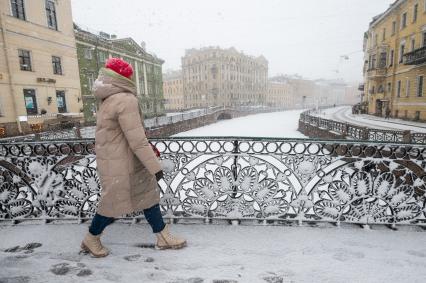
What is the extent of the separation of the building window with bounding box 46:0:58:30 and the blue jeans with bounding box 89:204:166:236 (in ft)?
75.1

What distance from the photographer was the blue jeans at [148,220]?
7.88 feet

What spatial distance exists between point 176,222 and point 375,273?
203 cm

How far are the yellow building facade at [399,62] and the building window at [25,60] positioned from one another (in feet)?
94.7

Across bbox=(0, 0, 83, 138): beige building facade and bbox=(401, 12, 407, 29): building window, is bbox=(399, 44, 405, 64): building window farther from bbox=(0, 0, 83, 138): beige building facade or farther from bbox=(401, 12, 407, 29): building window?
bbox=(0, 0, 83, 138): beige building facade

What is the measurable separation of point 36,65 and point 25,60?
720 millimetres

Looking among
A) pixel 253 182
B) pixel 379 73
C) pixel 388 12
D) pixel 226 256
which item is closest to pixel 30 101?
pixel 253 182

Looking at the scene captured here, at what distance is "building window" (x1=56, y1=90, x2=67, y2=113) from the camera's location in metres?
20.5

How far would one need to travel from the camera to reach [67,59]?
70.0 feet

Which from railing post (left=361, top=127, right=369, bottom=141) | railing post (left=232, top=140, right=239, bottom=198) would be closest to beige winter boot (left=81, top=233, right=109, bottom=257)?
railing post (left=232, top=140, right=239, bottom=198)

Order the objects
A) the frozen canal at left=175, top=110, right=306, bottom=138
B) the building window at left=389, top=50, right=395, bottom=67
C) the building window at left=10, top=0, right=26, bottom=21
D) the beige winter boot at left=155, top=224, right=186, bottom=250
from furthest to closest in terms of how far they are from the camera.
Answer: the building window at left=389, top=50, right=395, bottom=67, the frozen canal at left=175, top=110, right=306, bottom=138, the building window at left=10, top=0, right=26, bottom=21, the beige winter boot at left=155, top=224, right=186, bottom=250

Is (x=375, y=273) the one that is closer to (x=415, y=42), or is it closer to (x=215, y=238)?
(x=215, y=238)

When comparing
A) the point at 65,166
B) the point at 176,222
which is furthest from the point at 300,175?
the point at 65,166

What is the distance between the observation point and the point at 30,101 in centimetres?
1805

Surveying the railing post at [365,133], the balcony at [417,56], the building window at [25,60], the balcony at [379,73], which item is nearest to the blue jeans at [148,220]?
the railing post at [365,133]
